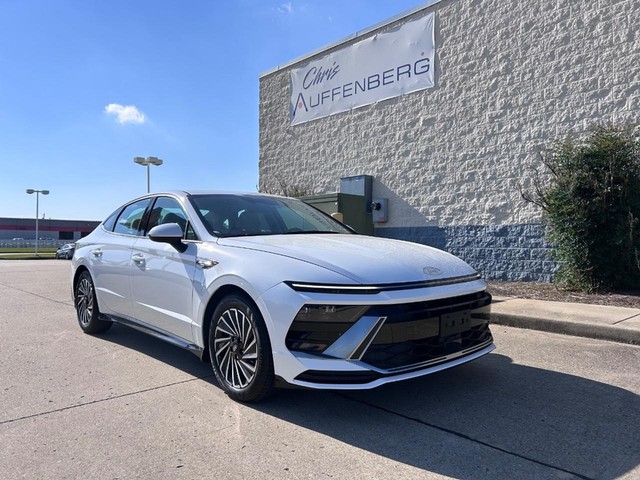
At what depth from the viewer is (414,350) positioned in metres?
3.32

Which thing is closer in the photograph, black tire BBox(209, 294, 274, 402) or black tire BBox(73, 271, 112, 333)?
black tire BBox(209, 294, 274, 402)

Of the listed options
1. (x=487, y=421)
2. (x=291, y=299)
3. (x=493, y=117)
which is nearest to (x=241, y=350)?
(x=291, y=299)

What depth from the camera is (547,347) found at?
534 cm

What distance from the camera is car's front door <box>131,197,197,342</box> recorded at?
417 centimetres

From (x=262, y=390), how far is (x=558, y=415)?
204cm

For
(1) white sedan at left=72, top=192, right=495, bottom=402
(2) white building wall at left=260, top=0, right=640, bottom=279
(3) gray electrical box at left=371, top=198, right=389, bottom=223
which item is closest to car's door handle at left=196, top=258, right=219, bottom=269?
(1) white sedan at left=72, top=192, right=495, bottom=402

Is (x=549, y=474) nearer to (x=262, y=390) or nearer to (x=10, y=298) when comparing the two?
(x=262, y=390)

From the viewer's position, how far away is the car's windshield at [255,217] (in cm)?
443

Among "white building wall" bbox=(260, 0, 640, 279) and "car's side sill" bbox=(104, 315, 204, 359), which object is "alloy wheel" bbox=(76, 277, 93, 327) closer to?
"car's side sill" bbox=(104, 315, 204, 359)

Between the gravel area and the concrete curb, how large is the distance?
170 cm

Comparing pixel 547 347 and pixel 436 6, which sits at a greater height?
pixel 436 6

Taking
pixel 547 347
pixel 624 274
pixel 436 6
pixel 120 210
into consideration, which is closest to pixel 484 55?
pixel 436 6

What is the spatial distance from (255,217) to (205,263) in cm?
86

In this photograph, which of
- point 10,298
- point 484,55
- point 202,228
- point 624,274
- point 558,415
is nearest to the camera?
point 558,415
